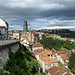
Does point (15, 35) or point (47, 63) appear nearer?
point (47, 63)

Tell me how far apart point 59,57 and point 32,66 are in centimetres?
2894

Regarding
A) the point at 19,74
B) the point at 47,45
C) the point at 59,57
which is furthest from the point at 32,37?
the point at 19,74

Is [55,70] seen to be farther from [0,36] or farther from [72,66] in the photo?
[0,36]

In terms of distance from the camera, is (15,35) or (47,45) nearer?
(47,45)

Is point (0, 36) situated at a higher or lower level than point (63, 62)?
higher

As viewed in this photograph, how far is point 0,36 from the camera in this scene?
3309cm

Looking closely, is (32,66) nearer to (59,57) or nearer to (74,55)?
(74,55)

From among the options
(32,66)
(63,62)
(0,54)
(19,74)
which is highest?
(0,54)

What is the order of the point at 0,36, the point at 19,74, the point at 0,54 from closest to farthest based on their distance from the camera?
the point at 0,54, the point at 19,74, the point at 0,36

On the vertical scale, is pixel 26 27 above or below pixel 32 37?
above

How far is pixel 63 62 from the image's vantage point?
50.6m

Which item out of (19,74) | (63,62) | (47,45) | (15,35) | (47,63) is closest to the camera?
(19,74)

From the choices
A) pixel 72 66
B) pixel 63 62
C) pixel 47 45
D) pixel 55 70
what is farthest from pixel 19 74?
pixel 47 45

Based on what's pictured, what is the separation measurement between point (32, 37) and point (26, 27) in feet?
57.8
